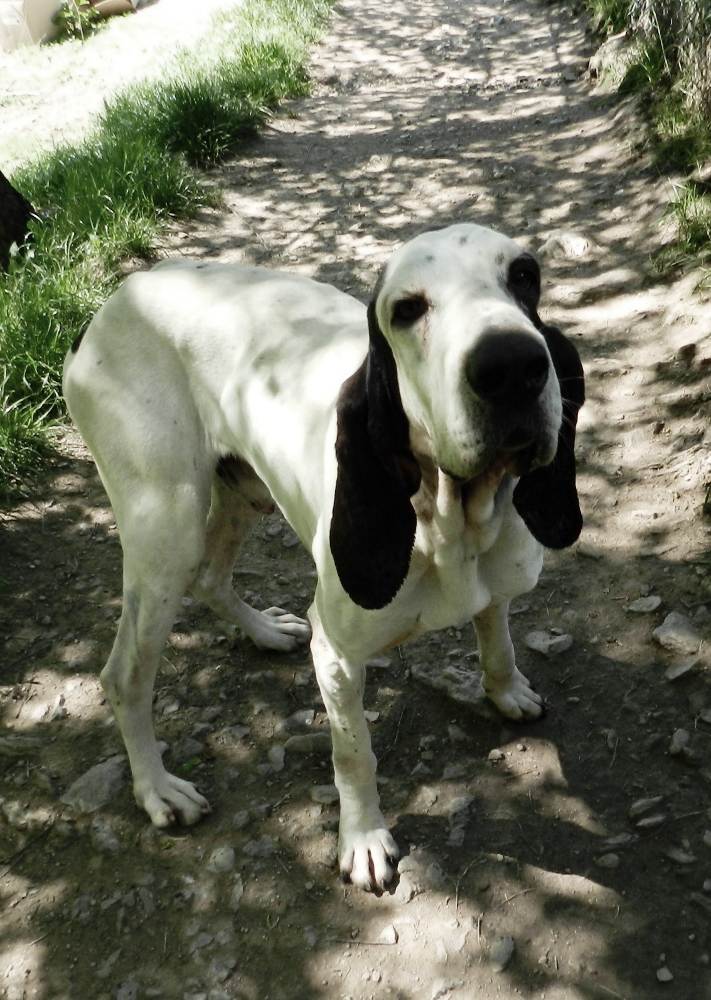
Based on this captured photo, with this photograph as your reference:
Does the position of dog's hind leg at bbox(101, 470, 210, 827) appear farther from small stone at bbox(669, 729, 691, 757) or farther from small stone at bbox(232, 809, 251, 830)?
small stone at bbox(669, 729, 691, 757)

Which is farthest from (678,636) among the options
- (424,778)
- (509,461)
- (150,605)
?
(150,605)

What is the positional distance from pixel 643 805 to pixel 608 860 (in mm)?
228

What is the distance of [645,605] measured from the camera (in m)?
3.68

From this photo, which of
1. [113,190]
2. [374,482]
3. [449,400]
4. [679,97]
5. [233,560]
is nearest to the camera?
[449,400]

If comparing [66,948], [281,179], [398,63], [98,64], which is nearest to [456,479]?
[66,948]

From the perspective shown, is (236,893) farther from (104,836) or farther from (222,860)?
(104,836)

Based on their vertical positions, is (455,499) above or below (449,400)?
below

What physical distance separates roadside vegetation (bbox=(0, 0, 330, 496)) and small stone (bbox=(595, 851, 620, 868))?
334cm

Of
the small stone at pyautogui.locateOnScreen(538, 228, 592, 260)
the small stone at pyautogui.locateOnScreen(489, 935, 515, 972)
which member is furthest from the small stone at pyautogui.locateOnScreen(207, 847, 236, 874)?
the small stone at pyautogui.locateOnScreen(538, 228, 592, 260)

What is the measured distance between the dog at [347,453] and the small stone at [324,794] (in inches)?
9.2

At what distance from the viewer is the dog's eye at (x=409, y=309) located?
2.10 metres

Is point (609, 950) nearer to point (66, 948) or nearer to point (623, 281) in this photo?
point (66, 948)

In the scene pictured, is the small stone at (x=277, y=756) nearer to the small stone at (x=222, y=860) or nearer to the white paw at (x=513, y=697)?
the small stone at (x=222, y=860)

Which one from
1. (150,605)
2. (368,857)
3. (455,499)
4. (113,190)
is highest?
(455,499)
